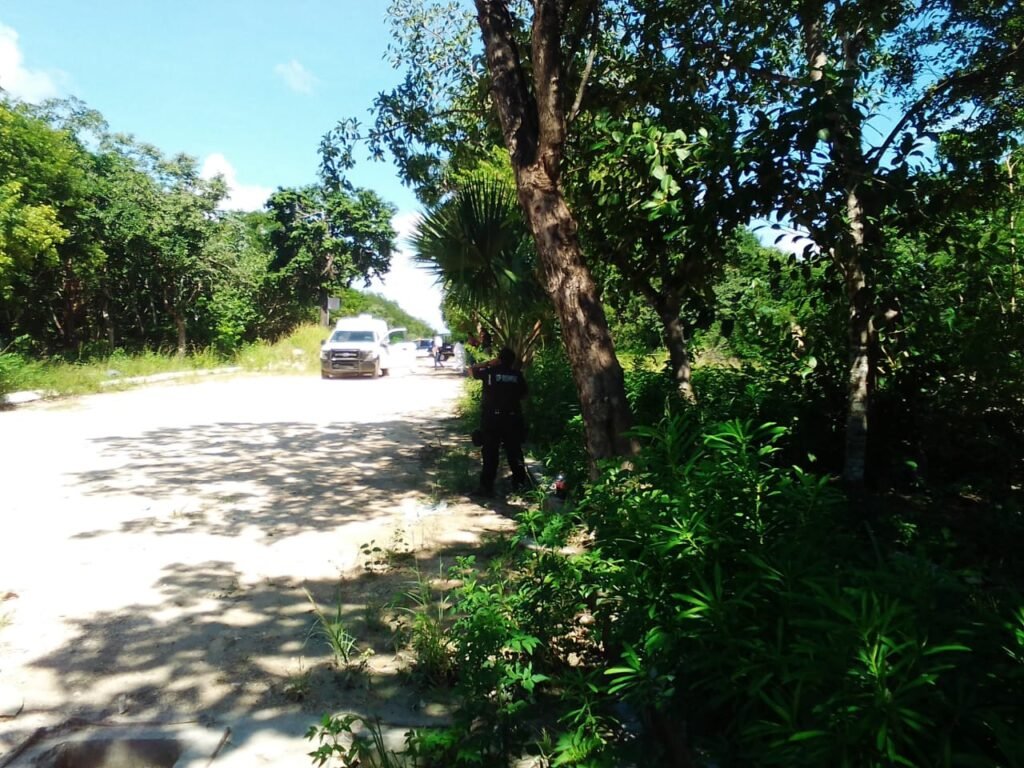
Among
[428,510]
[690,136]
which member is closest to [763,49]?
[690,136]

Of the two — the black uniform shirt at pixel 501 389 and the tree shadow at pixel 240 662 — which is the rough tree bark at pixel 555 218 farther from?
the black uniform shirt at pixel 501 389

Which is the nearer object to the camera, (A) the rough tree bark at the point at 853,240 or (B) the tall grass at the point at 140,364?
(A) the rough tree bark at the point at 853,240

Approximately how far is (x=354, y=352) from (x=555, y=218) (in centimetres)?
2245

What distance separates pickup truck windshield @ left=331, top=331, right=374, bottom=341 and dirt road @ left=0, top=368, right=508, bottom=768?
16.0 metres

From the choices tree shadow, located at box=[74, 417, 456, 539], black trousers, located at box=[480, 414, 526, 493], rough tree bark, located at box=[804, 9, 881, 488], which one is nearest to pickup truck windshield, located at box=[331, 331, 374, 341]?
tree shadow, located at box=[74, 417, 456, 539]

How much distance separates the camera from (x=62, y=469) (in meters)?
8.21

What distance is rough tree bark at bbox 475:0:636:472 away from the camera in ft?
14.3

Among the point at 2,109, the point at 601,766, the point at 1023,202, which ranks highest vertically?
the point at 2,109

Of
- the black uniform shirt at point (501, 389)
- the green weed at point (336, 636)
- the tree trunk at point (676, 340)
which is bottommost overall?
the green weed at point (336, 636)

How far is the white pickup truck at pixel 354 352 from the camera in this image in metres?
26.0

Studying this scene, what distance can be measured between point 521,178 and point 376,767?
3.60m

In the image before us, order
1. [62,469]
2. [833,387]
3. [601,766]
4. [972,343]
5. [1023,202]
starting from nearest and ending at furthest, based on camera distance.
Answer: [601,766], [972,343], [1023,202], [833,387], [62,469]

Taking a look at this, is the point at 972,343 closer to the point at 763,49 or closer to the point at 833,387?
the point at 833,387

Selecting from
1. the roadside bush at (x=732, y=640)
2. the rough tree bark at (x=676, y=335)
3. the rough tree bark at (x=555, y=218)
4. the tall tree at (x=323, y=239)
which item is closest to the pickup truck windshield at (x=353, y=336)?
the tall tree at (x=323, y=239)
